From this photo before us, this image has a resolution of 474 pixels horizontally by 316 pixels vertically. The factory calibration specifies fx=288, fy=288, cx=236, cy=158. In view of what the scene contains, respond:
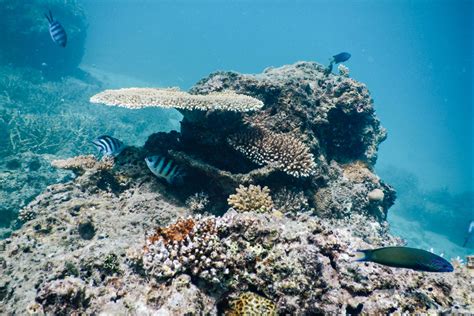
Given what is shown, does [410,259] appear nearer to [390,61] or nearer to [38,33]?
[38,33]

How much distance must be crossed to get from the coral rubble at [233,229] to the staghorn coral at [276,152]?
27 mm

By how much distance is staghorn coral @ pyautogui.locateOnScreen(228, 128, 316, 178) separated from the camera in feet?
17.3

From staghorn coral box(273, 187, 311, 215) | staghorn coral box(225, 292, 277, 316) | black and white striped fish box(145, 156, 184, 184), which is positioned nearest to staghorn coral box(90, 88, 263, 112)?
black and white striped fish box(145, 156, 184, 184)

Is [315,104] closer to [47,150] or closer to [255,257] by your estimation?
[255,257]

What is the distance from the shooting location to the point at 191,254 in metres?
2.86

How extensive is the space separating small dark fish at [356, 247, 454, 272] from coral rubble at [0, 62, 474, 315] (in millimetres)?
586

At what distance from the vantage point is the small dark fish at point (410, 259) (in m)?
2.30

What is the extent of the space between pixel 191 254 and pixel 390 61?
582ft

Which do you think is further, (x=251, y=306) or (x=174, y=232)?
(x=174, y=232)

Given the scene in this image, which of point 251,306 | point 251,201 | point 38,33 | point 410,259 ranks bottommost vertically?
point 251,306

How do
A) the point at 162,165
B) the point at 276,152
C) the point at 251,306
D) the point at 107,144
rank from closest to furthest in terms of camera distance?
1. the point at 251,306
2. the point at 162,165
3. the point at 107,144
4. the point at 276,152

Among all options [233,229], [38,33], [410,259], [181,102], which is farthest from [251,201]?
[38,33]

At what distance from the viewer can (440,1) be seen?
6025 centimetres

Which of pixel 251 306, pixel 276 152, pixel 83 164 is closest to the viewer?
pixel 251 306
